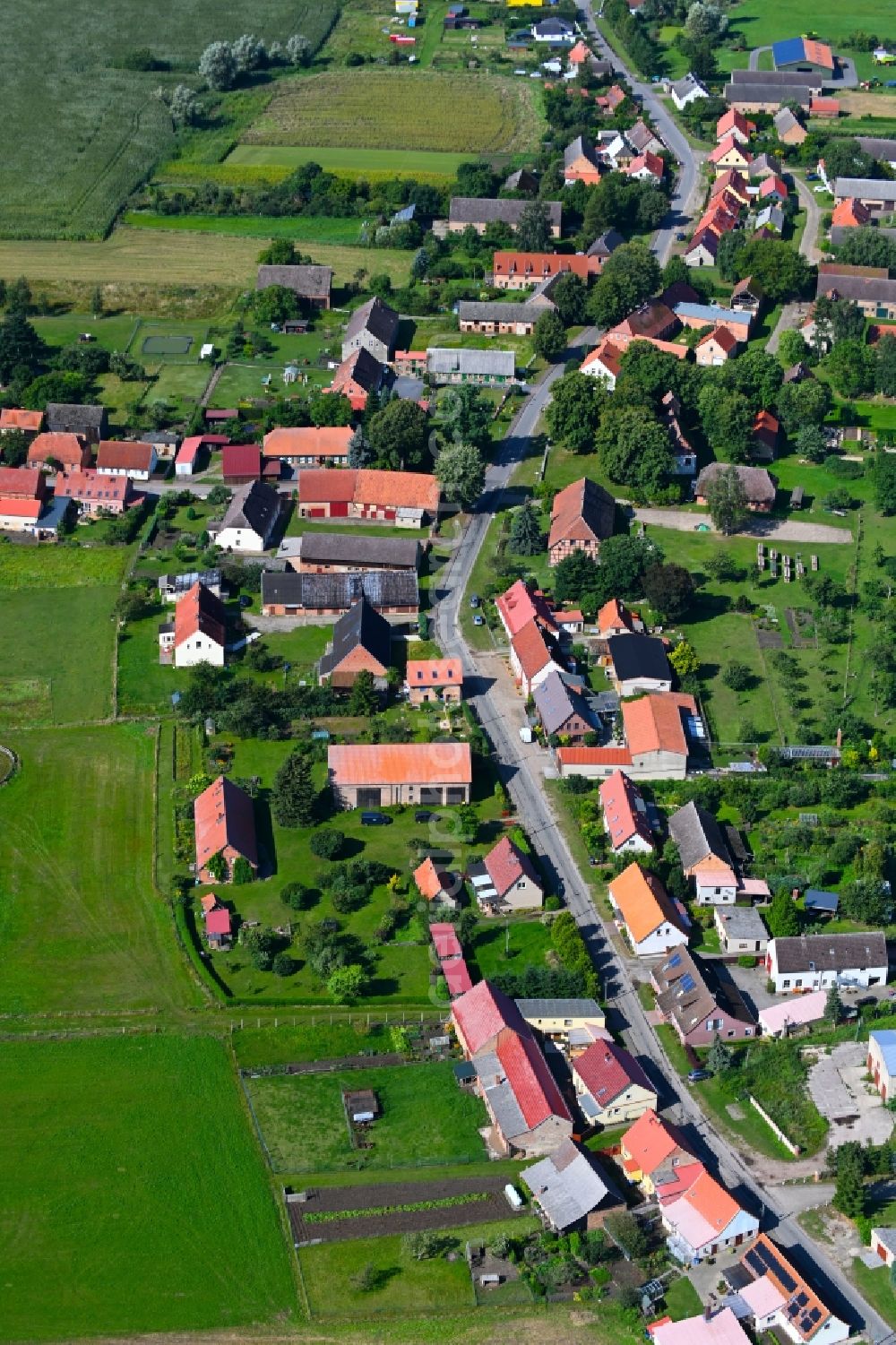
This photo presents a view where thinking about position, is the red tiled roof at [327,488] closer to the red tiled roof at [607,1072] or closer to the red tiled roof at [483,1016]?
the red tiled roof at [483,1016]

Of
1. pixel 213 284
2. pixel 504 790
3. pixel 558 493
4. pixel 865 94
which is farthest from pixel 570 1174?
pixel 865 94

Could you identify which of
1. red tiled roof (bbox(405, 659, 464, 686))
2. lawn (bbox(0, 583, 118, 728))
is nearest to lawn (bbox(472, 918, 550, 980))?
red tiled roof (bbox(405, 659, 464, 686))

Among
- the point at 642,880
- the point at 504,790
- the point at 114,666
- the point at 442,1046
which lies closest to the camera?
the point at 442,1046

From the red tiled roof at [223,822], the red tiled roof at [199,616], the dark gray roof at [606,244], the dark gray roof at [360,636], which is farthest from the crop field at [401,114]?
the red tiled roof at [223,822]

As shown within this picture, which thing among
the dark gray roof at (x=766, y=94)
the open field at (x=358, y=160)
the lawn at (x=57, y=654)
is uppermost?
the dark gray roof at (x=766, y=94)

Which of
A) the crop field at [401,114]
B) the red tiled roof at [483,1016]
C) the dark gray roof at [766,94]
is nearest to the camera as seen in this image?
the red tiled roof at [483,1016]

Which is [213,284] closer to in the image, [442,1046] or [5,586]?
[5,586]
